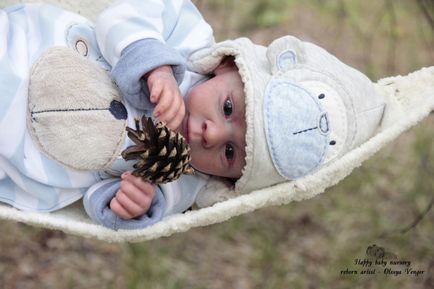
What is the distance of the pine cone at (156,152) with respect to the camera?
813 millimetres

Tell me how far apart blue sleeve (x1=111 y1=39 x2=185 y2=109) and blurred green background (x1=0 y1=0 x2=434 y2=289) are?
0.79 m

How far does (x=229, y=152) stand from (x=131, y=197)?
191 millimetres

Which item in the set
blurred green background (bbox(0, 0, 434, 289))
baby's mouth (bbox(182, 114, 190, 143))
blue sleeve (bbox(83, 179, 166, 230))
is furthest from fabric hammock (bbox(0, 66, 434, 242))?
blurred green background (bbox(0, 0, 434, 289))

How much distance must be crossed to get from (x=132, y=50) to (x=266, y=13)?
5.12ft

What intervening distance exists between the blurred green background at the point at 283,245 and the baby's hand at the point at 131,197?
714 mm

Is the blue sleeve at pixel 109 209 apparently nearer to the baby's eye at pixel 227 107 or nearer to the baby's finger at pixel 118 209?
the baby's finger at pixel 118 209

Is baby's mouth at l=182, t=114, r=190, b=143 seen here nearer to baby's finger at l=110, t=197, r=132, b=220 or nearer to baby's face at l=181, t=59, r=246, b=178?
baby's face at l=181, t=59, r=246, b=178

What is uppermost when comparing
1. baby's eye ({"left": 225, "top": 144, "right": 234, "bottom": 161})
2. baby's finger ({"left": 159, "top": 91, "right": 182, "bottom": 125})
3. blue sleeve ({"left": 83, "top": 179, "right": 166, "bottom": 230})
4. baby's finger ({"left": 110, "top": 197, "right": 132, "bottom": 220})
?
baby's finger ({"left": 159, "top": 91, "right": 182, "bottom": 125})

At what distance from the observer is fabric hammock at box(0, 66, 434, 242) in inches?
40.3

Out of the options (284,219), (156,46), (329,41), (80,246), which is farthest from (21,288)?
(329,41)

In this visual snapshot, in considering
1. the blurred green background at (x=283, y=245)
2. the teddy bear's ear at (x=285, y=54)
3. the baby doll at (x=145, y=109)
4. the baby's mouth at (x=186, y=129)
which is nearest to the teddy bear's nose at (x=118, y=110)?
the baby doll at (x=145, y=109)

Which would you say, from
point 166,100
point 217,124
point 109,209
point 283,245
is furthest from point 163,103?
point 283,245

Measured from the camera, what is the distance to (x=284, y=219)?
6.61 feet

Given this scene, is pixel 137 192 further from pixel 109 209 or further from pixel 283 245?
pixel 283 245
